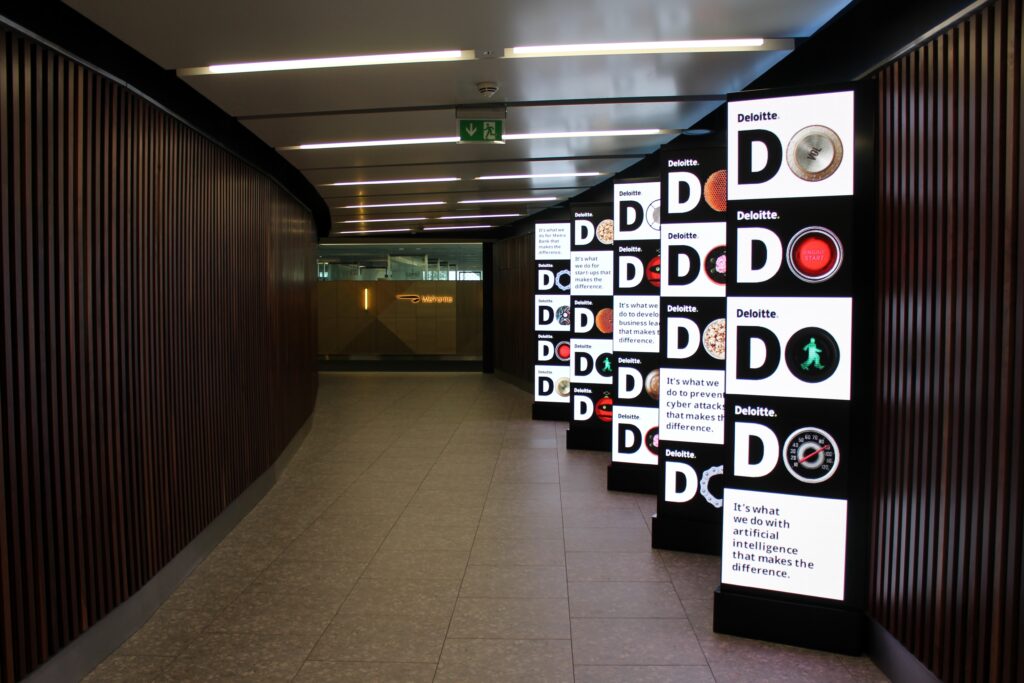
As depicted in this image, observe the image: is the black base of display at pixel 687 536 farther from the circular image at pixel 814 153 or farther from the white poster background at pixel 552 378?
the white poster background at pixel 552 378

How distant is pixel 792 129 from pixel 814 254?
0.65m

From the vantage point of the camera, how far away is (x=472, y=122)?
243 inches

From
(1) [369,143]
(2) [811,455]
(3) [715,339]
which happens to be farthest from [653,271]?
(2) [811,455]

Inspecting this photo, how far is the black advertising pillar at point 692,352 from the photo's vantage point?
5.49 meters

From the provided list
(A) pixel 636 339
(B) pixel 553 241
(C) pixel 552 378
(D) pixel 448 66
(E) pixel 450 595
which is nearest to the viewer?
(E) pixel 450 595

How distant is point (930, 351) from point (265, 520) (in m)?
5.27

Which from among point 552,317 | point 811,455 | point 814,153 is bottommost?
point 811,455

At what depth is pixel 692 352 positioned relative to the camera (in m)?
5.56

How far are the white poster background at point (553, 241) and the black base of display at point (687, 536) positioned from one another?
21.9 ft

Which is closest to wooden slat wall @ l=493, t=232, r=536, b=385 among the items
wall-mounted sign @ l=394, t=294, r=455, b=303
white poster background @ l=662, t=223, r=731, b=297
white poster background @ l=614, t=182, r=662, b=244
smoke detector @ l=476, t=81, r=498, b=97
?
wall-mounted sign @ l=394, t=294, r=455, b=303

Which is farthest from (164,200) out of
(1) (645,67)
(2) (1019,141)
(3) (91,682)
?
(2) (1019,141)

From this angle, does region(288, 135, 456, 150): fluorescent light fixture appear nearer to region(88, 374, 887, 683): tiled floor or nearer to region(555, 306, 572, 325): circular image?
region(88, 374, 887, 683): tiled floor

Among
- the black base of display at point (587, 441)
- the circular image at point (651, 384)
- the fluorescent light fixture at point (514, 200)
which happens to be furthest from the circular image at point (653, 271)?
the fluorescent light fixture at point (514, 200)

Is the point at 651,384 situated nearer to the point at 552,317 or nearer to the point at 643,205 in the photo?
the point at 643,205
